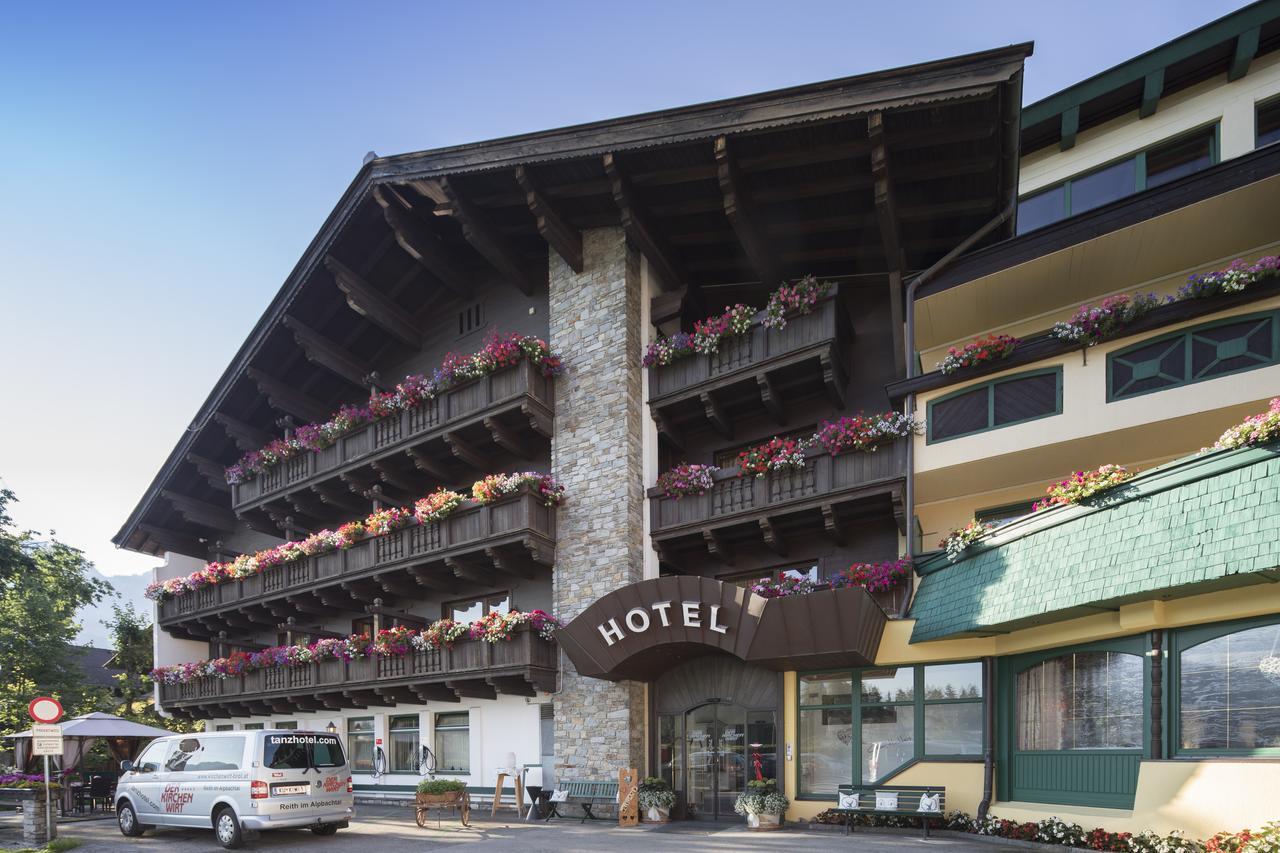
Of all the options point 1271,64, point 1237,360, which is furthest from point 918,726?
point 1271,64

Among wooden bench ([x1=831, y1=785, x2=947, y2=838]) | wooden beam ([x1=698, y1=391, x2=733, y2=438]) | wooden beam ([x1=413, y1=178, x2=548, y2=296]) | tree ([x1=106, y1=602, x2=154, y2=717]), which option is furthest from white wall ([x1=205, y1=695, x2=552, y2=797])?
tree ([x1=106, y1=602, x2=154, y2=717])

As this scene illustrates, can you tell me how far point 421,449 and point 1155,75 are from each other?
1847 centimetres

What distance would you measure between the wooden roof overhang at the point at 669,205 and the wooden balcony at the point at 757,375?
2.16 m

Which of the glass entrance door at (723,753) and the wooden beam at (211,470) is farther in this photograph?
the wooden beam at (211,470)

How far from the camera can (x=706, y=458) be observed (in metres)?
21.2

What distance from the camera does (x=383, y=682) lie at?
21906mm

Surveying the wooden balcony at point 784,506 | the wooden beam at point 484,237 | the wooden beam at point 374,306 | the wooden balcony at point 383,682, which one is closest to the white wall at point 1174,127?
the wooden balcony at point 784,506

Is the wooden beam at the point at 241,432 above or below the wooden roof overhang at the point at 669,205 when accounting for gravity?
below

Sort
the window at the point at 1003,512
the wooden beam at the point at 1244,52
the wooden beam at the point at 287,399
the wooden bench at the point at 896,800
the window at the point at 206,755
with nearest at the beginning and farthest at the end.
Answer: the wooden bench at the point at 896,800, the window at the point at 206,755, the wooden beam at the point at 1244,52, the window at the point at 1003,512, the wooden beam at the point at 287,399

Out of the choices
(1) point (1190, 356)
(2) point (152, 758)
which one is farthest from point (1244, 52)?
(2) point (152, 758)

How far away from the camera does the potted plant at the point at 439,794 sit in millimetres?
16969

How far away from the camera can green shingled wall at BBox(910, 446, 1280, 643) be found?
34.9ft

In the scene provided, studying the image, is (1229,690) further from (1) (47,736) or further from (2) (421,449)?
(1) (47,736)

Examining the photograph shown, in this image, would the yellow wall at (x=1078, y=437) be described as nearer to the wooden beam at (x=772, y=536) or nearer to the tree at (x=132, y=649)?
the wooden beam at (x=772, y=536)
